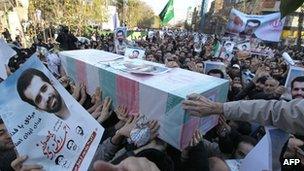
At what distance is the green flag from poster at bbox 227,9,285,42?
7.32ft

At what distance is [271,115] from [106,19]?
4059 cm

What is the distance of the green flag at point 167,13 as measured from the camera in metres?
11.1

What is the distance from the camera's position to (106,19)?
4094 centimetres

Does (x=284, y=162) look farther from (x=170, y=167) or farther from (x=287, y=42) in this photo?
(x=287, y=42)

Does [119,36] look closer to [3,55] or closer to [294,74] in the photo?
[294,74]

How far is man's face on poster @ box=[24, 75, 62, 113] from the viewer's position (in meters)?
1.83

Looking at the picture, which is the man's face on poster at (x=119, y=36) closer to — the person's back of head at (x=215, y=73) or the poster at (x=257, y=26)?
the poster at (x=257, y=26)

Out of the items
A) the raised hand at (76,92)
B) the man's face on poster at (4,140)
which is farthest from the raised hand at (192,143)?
the raised hand at (76,92)

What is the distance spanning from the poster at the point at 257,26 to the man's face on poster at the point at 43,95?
627cm

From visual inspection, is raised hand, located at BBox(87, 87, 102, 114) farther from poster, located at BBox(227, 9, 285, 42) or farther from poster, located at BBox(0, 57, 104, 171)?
poster, located at BBox(227, 9, 285, 42)

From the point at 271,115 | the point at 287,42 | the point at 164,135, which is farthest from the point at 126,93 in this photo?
the point at 287,42

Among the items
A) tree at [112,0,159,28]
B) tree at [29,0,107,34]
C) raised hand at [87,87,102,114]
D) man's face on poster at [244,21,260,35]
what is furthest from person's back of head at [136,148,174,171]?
tree at [112,0,159,28]

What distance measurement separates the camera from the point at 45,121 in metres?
1.85

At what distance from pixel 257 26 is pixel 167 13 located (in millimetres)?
3620
